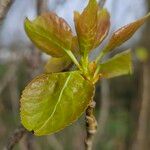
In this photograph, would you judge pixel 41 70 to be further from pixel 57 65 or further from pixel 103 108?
pixel 103 108

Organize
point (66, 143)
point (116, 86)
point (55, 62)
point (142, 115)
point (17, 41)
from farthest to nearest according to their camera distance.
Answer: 1. point (116, 86)
2. point (66, 143)
3. point (142, 115)
4. point (17, 41)
5. point (55, 62)

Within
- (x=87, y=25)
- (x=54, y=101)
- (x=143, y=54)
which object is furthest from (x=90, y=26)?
(x=143, y=54)

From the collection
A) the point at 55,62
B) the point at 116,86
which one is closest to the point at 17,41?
the point at 55,62

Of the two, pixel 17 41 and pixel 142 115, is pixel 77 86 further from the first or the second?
pixel 142 115

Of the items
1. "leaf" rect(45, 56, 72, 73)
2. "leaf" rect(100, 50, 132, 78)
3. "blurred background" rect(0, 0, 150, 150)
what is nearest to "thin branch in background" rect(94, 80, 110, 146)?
"blurred background" rect(0, 0, 150, 150)

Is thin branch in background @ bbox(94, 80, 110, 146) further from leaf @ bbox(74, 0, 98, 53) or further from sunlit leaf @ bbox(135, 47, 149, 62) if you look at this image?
leaf @ bbox(74, 0, 98, 53)

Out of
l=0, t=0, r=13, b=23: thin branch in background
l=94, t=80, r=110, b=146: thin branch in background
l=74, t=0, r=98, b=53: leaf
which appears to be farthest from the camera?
l=94, t=80, r=110, b=146: thin branch in background
